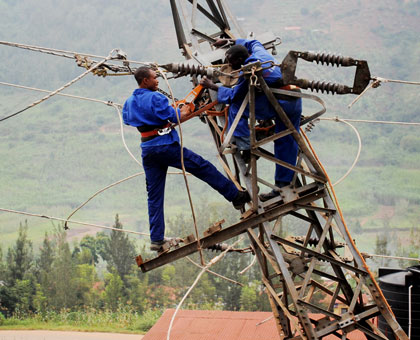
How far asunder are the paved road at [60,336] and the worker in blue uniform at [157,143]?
14233 mm

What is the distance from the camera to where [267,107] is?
820 cm

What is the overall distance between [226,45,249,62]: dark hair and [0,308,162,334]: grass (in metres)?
18.1

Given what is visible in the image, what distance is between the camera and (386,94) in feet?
270

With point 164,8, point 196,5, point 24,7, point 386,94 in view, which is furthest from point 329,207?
point 24,7

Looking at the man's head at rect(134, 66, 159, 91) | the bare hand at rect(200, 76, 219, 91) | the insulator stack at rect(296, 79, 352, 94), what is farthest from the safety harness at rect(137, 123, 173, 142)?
the insulator stack at rect(296, 79, 352, 94)

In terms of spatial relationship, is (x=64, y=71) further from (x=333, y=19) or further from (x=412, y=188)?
(x=412, y=188)

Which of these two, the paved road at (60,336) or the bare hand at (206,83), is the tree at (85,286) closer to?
the paved road at (60,336)

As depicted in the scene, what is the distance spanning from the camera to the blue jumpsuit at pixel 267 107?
802 cm

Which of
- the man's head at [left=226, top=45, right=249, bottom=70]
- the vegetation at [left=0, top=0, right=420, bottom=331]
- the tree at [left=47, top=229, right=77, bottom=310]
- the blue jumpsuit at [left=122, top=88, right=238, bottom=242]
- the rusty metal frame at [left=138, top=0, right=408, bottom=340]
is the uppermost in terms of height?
the vegetation at [left=0, top=0, right=420, bottom=331]

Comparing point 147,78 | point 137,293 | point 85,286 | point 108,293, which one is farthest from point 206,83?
point 137,293

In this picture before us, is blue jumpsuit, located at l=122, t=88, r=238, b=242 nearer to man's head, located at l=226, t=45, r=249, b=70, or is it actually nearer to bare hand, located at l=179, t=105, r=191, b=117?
bare hand, located at l=179, t=105, r=191, b=117

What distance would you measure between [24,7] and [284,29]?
4114 centimetres

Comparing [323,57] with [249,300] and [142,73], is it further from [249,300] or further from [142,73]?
[249,300]

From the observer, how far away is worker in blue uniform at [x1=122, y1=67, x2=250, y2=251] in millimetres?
7949
